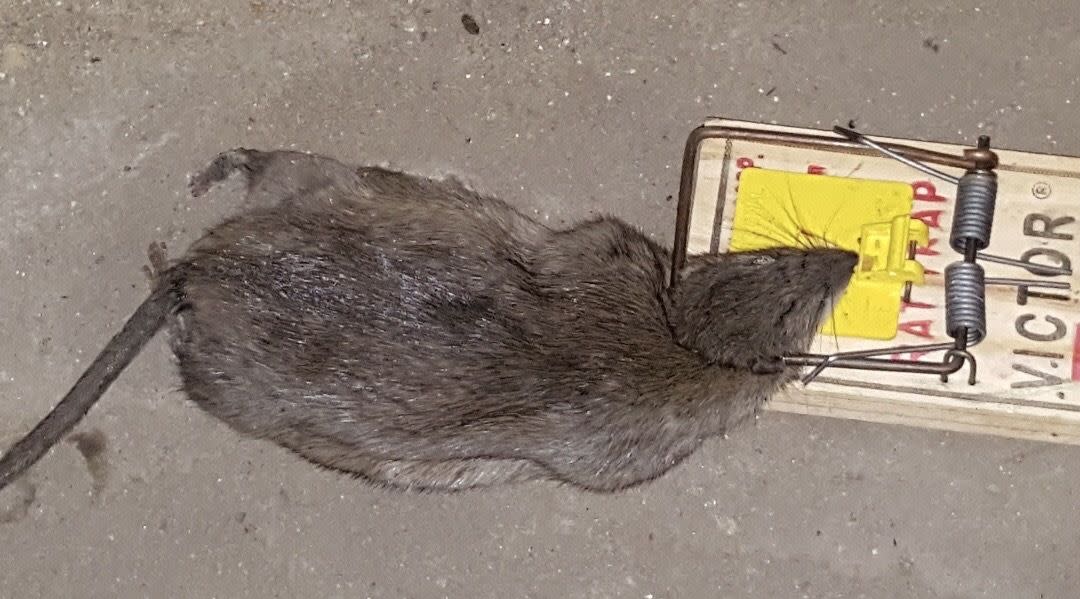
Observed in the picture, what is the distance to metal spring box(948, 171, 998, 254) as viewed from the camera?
1.83 m

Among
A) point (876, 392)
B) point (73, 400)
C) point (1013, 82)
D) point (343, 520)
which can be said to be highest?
point (1013, 82)

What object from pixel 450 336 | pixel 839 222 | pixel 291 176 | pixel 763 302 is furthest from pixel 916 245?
pixel 291 176

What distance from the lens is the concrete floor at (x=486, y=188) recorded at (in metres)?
2.27

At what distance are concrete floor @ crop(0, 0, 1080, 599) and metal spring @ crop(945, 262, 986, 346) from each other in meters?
0.49

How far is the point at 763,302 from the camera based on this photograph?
193 cm

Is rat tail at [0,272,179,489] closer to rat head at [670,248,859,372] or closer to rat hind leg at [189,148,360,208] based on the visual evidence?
rat hind leg at [189,148,360,208]

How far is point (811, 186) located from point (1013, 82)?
62 cm

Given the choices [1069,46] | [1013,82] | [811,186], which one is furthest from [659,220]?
[1069,46]

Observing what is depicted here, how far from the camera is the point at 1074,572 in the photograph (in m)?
2.27

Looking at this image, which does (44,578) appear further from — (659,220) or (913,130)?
(913,130)

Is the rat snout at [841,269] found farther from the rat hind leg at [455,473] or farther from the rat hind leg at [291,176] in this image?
the rat hind leg at [291,176]

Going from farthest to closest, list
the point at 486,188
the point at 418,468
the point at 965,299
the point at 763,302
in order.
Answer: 1. the point at 486,188
2. the point at 418,468
3. the point at 763,302
4. the point at 965,299

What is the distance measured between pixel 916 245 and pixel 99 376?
165 centimetres

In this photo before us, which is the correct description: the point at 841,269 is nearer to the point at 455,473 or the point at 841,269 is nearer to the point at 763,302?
the point at 763,302
